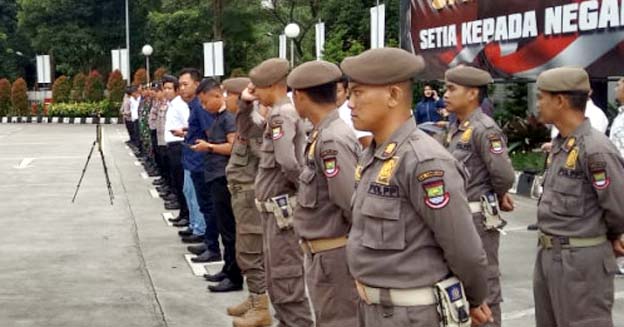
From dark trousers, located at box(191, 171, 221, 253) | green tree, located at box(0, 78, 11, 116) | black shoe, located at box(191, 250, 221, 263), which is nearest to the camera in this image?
dark trousers, located at box(191, 171, 221, 253)

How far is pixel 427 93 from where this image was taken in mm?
14336

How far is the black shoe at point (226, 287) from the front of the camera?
726 centimetres

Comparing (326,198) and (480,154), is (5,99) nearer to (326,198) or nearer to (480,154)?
(480,154)

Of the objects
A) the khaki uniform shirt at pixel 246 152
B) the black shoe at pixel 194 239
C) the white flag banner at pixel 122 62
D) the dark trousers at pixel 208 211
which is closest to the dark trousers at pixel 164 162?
the black shoe at pixel 194 239

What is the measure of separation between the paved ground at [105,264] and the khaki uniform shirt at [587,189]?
204 cm

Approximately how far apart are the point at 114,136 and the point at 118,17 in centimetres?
2510

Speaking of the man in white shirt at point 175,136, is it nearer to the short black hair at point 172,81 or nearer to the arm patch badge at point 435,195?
the short black hair at point 172,81

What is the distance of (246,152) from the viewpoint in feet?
20.6

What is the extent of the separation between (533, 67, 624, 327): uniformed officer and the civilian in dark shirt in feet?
9.87

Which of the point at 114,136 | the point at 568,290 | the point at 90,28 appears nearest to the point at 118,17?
the point at 90,28

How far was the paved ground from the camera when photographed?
667 cm

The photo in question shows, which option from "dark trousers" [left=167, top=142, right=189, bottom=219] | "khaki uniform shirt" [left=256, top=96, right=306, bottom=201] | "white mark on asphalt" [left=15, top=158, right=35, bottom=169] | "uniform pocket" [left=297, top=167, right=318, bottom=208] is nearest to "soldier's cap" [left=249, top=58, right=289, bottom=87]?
"khaki uniform shirt" [left=256, top=96, right=306, bottom=201]

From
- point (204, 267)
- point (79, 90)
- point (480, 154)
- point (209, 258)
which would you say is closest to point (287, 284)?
point (480, 154)

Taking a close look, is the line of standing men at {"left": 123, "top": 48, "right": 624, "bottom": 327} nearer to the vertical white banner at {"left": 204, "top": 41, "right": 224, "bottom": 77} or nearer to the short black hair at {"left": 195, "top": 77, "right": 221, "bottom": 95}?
the short black hair at {"left": 195, "top": 77, "right": 221, "bottom": 95}
